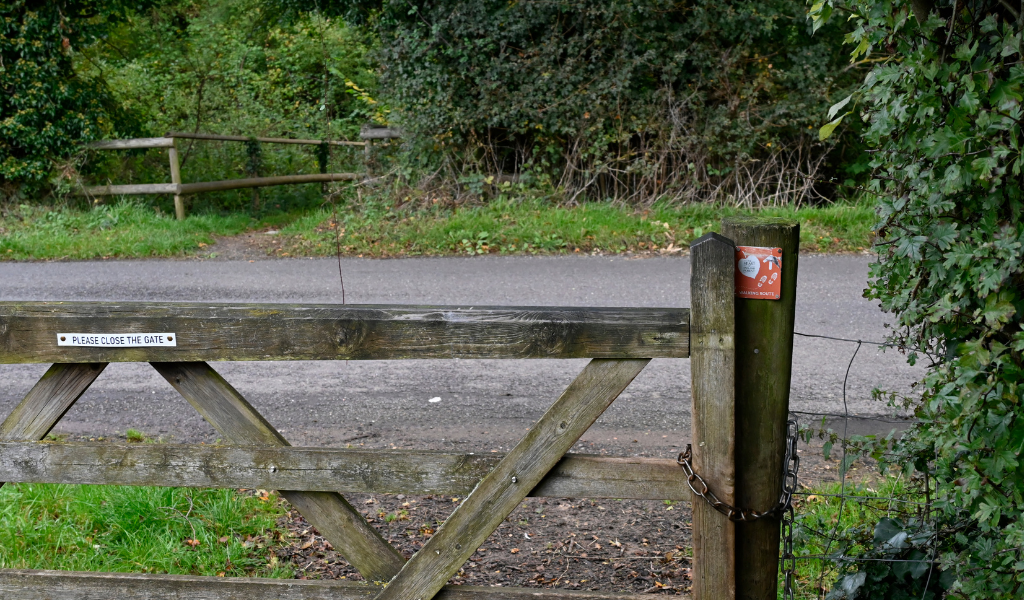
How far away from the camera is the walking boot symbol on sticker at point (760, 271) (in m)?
2.33

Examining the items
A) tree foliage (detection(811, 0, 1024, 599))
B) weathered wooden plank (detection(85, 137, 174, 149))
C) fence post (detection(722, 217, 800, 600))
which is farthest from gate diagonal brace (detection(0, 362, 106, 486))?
weathered wooden plank (detection(85, 137, 174, 149))

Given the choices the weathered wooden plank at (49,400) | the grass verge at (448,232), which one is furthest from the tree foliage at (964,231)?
the grass verge at (448,232)

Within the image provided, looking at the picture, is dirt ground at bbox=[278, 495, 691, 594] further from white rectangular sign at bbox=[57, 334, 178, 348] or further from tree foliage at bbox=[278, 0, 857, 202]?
tree foliage at bbox=[278, 0, 857, 202]

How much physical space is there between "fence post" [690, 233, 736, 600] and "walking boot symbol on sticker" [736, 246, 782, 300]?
5cm

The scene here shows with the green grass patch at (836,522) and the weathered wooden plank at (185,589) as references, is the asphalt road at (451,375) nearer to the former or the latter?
the green grass patch at (836,522)

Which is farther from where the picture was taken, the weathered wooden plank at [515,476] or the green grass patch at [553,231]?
the green grass patch at [553,231]

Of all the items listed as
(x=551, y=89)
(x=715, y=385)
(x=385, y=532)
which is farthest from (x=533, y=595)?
(x=551, y=89)

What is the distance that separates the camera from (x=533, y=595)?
8.65ft

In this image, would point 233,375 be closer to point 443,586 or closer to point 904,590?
point 443,586

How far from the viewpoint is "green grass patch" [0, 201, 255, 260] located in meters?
10.6

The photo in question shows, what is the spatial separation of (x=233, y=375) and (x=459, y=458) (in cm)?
417

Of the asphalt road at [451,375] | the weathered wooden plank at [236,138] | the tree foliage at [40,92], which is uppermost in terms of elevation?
the tree foliage at [40,92]

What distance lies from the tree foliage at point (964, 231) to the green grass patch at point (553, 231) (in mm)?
7617

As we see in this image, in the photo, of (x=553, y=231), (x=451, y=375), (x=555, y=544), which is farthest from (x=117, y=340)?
(x=553, y=231)
